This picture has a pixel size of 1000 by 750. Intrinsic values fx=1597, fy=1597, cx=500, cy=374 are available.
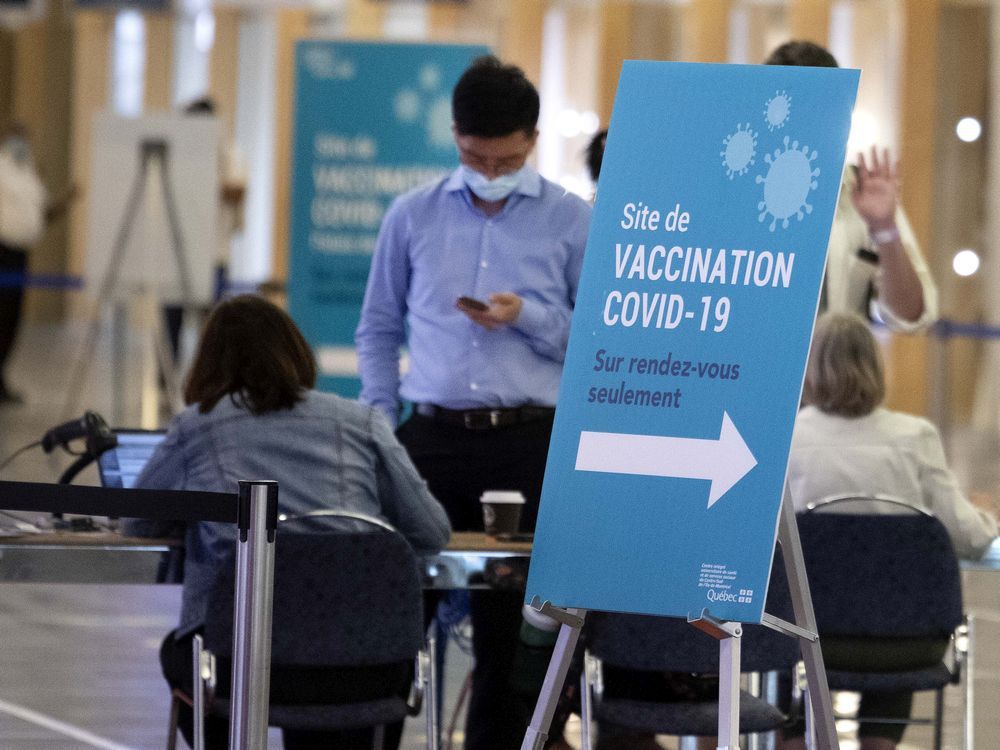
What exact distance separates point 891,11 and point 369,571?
34.1ft

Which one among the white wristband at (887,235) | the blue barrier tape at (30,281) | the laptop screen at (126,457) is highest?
the white wristband at (887,235)

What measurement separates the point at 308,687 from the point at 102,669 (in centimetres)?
193

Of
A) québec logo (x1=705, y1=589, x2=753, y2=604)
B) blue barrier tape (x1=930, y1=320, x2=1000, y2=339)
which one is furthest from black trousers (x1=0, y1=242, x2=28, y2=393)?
québec logo (x1=705, y1=589, x2=753, y2=604)

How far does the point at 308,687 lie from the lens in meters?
2.83

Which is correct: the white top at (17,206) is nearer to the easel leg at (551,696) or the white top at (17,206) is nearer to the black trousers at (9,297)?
the black trousers at (9,297)

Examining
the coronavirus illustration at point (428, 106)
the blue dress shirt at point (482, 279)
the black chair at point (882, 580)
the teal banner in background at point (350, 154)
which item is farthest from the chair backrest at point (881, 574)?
the coronavirus illustration at point (428, 106)

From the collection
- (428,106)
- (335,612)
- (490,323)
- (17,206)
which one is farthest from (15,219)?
(335,612)

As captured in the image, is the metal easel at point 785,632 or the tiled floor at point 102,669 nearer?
the metal easel at point 785,632

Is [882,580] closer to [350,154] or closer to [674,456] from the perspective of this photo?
[674,456]

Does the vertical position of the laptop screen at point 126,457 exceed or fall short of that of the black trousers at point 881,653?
it exceeds it

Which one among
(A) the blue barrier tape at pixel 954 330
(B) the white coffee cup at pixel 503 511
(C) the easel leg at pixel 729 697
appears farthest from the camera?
(A) the blue barrier tape at pixel 954 330

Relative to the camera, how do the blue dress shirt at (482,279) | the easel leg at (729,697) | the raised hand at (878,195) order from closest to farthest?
the easel leg at (729,697) < the blue dress shirt at (482,279) < the raised hand at (878,195)

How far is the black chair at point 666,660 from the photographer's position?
2.86 meters

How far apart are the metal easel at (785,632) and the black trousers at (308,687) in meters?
0.44
